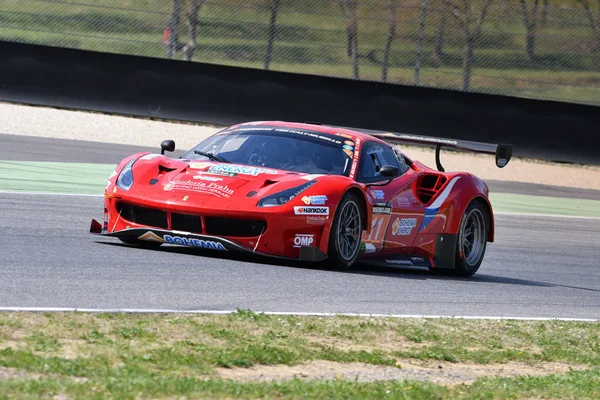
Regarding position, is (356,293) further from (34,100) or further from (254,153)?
(34,100)

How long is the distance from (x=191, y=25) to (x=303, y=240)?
42.1ft

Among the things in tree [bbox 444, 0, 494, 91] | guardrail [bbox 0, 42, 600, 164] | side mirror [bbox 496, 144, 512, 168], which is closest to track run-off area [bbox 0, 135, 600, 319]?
side mirror [bbox 496, 144, 512, 168]

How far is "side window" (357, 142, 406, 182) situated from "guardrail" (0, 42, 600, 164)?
9514mm

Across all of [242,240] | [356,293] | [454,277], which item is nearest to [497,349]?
[356,293]

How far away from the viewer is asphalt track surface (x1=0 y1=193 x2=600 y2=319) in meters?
7.24

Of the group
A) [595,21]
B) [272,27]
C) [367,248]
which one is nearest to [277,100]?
[272,27]

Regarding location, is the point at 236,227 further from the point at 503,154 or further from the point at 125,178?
the point at 503,154

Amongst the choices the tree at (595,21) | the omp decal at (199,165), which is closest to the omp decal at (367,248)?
the omp decal at (199,165)

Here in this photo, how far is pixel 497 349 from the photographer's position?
23.4 ft

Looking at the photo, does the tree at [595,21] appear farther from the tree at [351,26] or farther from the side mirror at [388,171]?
the side mirror at [388,171]

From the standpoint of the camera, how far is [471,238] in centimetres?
1153

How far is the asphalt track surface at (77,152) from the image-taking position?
→ 1656 centimetres

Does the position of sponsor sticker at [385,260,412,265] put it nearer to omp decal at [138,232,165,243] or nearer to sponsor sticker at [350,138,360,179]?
sponsor sticker at [350,138,360,179]

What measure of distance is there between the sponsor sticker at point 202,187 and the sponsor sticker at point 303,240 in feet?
2.07
